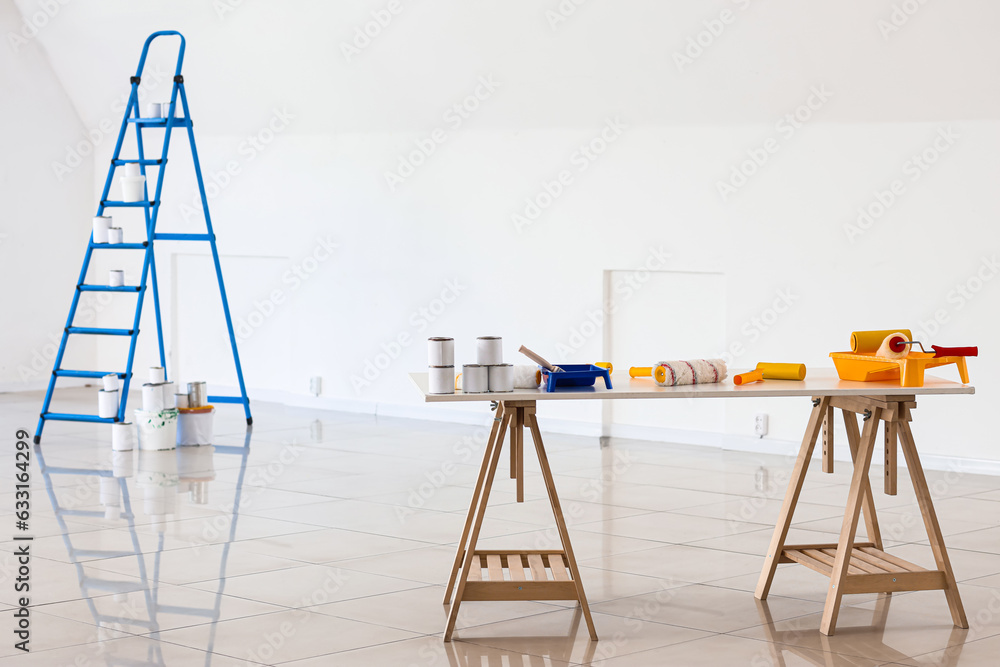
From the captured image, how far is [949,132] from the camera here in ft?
21.3

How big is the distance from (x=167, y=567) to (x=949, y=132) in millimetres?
4569

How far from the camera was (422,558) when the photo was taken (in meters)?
4.65

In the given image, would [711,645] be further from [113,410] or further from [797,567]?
[113,410]

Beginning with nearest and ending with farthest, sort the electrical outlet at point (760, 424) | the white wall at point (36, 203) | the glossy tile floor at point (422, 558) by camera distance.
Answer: the glossy tile floor at point (422, 558), the electrical outlet at point (760, 424), the white wall at point (36, 203)

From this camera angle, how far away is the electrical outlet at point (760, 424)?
23.5 feet

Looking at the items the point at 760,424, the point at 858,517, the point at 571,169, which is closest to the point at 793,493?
the point at 858,517

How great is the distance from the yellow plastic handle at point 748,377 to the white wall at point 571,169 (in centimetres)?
300

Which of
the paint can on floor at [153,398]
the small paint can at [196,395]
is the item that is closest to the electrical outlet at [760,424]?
the small paint can at [196,395]

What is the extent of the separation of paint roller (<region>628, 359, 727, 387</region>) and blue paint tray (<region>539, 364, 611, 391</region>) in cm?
17

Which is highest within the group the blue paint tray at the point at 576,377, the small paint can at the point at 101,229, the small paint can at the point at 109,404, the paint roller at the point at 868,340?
the small paint can at the point at 101,229

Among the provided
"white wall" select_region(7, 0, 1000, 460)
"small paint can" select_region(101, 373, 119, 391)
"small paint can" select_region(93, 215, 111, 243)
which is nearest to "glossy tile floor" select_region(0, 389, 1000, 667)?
"small paint can" select_region(101, 373, 119, 391)

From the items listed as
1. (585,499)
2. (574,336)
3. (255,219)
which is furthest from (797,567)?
(255,219)

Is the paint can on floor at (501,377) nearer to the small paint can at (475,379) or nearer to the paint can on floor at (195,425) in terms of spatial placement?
the small paint can at (475,379)

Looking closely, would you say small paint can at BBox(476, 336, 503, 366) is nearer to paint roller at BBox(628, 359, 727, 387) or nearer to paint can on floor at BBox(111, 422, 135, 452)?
paint roller at BBox(628, 359, 727, 387)
